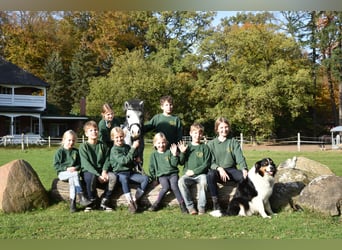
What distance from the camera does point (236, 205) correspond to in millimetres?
4418

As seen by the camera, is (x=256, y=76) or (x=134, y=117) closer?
(x=134, y=117)

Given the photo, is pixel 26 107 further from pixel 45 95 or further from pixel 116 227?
pixel 116 227

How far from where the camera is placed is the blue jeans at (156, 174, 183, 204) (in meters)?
4.54

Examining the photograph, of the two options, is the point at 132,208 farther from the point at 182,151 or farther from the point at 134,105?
the point at 134,105

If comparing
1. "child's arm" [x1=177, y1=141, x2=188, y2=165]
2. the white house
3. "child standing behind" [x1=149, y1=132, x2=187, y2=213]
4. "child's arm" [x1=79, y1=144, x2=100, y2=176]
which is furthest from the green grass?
the white house

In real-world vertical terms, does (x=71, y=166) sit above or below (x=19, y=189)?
above

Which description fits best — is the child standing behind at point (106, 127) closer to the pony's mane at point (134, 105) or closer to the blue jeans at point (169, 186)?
the pony's mane at point (134, 105)

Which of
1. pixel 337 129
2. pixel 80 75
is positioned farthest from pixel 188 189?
pixel 337 129

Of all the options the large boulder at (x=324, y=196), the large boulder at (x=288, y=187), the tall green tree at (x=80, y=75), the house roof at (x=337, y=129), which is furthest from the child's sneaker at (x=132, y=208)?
the house roof at (x=337, y=129)

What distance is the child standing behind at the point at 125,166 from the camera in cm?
457

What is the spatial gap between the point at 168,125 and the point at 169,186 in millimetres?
719

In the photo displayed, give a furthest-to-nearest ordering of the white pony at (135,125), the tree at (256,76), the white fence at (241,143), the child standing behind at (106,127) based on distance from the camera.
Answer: the tree at (256,76), the white fence at (241,143), the child standing behind at (106,127), the white pony at (135,125)

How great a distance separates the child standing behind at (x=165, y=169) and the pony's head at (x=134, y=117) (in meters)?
0.32

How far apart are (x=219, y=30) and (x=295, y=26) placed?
3.80m
